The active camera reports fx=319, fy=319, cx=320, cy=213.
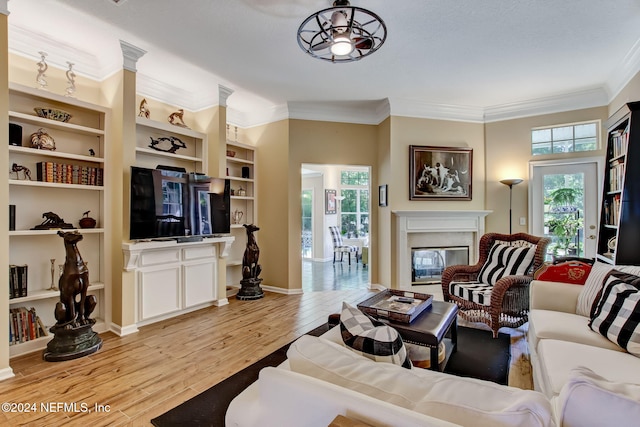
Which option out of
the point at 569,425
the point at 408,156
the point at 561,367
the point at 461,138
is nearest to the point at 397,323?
the point at 561,367

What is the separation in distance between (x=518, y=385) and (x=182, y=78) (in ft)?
15.8

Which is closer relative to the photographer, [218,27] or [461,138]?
[218,27]

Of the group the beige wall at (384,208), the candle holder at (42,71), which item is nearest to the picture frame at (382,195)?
the beige wall at (384,208)

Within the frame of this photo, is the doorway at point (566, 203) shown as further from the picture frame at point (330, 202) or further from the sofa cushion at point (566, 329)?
the picture frame at point (330, 202)

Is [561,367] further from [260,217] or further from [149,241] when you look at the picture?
[260,217]

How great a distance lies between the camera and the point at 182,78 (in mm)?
4176

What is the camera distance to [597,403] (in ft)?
2.46

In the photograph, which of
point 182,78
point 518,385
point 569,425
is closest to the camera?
point 569,425

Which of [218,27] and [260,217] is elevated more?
[218,27]

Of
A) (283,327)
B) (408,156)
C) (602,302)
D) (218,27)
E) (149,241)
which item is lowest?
(283,327)

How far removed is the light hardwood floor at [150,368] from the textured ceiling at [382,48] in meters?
2.95

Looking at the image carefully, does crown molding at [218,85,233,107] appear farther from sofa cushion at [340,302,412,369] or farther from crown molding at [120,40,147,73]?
sofa cushion at [340,302,412,369]

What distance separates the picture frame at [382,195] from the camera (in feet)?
16.9

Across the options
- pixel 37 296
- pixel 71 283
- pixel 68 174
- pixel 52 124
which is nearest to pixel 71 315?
pixel 71 283
